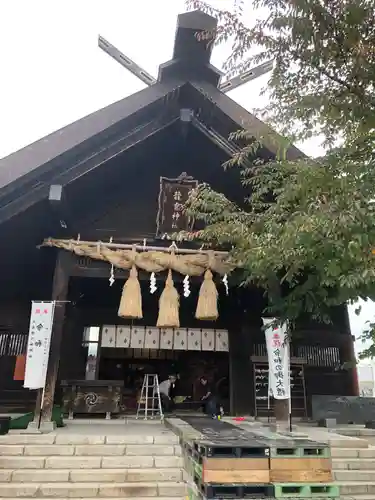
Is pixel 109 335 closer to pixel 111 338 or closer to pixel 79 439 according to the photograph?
pixel 111 338

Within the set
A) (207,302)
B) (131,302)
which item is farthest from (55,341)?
(207,302)

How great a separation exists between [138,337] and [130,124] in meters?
5.32

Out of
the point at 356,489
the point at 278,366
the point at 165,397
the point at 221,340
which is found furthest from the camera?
the point at 165,397

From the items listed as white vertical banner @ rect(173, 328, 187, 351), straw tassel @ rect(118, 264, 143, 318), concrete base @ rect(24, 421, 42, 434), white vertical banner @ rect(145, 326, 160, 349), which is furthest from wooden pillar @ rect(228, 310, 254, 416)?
concrete base @ rect(24, 421, 42, 434)

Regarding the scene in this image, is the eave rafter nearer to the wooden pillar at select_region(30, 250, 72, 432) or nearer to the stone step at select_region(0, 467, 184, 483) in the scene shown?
the wooden pillar at select_region(30, 250, 72, 432)

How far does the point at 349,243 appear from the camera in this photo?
312 centimetres

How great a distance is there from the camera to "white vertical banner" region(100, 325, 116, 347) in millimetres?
9898

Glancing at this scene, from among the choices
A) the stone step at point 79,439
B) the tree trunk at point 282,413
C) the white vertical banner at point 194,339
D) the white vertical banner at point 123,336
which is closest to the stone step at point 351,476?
the tree trunk at point 282,413

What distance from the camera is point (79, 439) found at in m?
5.48

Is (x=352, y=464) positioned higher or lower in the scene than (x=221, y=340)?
lower

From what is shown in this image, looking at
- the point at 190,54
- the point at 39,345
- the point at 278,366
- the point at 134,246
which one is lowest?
the point at 278,366

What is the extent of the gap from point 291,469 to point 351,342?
6540 millimetres

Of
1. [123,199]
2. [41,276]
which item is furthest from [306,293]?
[41,276]

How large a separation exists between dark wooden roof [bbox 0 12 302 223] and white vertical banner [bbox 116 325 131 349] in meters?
4.27
